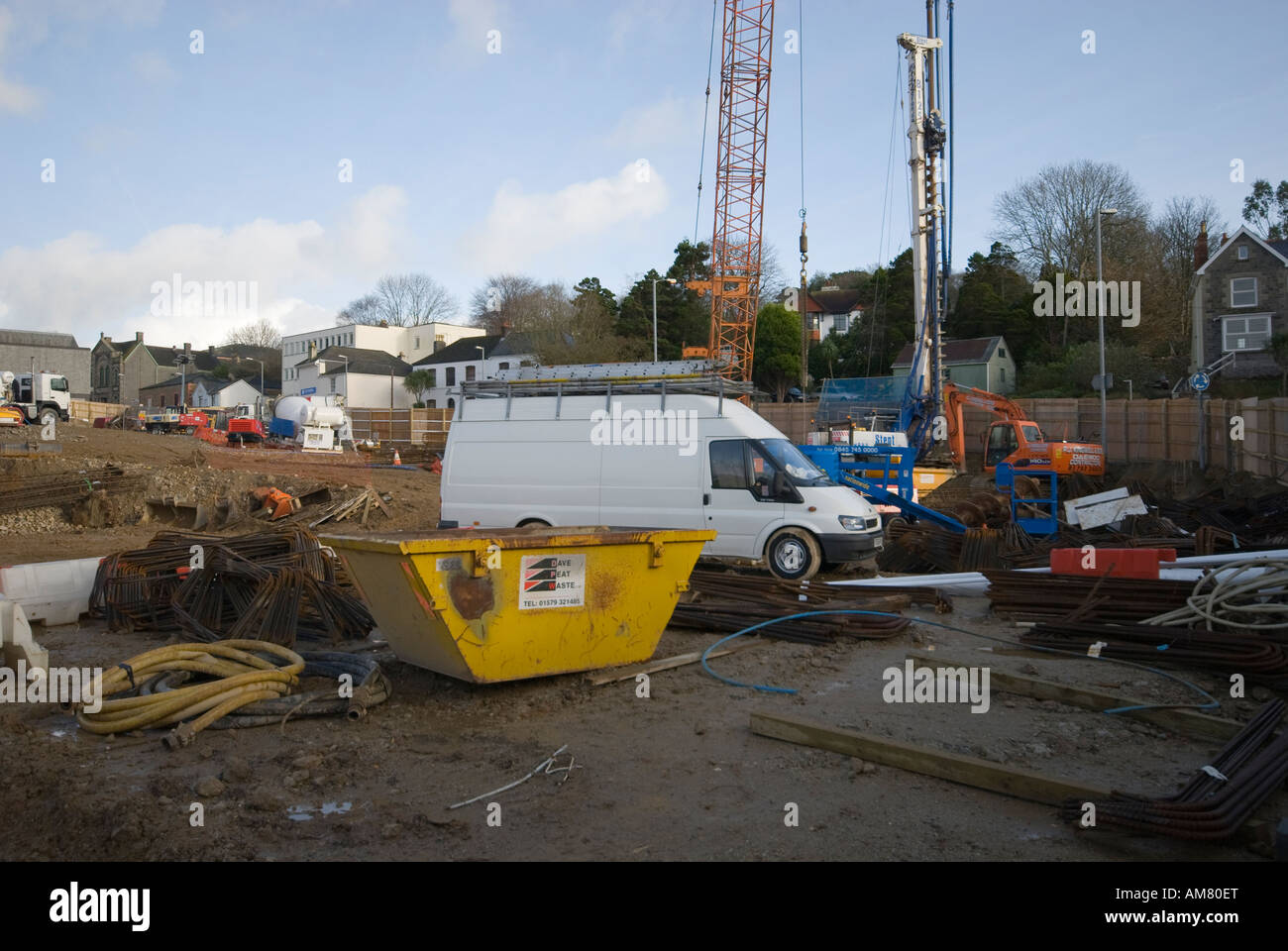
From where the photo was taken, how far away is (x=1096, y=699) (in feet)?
21.2

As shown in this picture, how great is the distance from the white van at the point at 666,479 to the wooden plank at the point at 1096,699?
415 centimetres

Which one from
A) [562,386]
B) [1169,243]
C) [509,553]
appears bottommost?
[509,553]

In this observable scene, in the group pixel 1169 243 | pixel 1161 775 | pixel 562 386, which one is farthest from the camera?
pixel 1169 243

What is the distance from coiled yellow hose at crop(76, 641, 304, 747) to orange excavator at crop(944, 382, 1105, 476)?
1787 cm

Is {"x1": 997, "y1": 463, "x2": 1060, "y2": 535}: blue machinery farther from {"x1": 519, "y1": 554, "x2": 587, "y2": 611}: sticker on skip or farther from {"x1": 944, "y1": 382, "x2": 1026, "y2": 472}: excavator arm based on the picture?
{"x1": 519, "y1": 554, "x2": 587, "y2": 611}: sticker on skip

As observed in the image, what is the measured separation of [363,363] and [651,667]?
223 feet

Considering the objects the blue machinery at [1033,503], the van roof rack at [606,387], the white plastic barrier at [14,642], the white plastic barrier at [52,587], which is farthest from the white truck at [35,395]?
the blue machinery at [1033,503]

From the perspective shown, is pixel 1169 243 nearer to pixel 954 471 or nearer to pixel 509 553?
pixel 954 471

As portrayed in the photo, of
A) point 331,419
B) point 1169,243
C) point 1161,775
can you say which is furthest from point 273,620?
point 1169,243

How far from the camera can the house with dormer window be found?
42.4 meters

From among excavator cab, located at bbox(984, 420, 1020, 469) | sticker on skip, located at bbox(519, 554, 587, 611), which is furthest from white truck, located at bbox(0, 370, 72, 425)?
sticker on skip, located at bbox(519, 554, 587, 611)

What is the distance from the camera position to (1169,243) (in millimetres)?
55469

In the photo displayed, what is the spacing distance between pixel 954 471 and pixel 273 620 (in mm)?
19898
